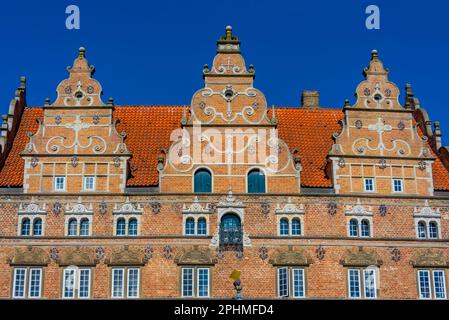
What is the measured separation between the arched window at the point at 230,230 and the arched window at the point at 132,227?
2962 millimetres

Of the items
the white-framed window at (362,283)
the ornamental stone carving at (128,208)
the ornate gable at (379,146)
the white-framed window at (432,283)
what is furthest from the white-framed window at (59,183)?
the white-framed window at (432,283)

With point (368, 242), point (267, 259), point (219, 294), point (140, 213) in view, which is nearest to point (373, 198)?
point (368, 242)

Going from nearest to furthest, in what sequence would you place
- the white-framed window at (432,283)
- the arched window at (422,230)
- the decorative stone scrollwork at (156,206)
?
1. the white-framed window at (432,283)
2. the decorative stone scrollwork at (156,206)
3. the arched window at (422,230)

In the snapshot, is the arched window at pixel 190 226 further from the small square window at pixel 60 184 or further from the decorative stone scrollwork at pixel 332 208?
the decorative stone scrollwork at pixel 332 208

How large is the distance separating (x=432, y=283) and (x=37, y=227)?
44.9ft

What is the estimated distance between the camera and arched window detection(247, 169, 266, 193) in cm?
2923

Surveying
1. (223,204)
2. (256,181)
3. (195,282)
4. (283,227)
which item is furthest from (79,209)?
(283,227)

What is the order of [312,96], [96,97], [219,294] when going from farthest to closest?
[312,96] → [96,97] → [219,294]

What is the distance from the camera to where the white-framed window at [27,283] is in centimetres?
2778

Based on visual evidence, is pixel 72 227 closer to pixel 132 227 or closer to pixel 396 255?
pixel 132 227

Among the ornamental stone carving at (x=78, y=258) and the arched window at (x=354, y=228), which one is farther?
the arched window at (x=354, y=228)

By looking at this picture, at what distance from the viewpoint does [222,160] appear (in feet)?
96.7
